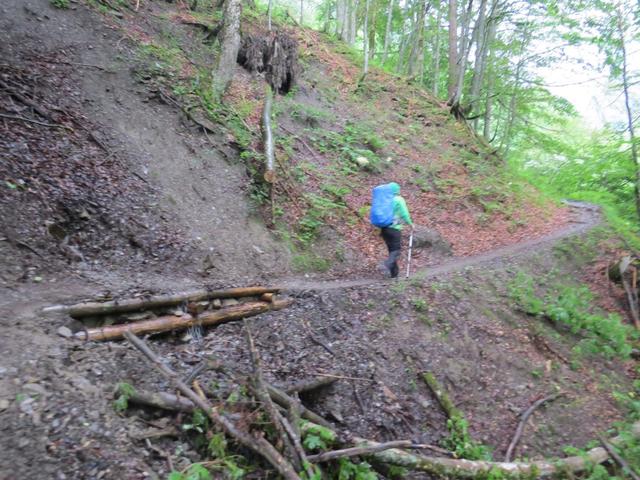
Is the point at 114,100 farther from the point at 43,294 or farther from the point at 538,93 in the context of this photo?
the point at 538,93

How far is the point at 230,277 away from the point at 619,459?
732 cm

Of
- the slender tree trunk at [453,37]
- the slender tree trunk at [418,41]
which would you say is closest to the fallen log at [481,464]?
the slender tree trunk at [453,37]

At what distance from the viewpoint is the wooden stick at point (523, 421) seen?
267 inches

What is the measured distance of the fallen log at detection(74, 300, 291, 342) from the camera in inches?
214

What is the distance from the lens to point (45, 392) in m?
4.13

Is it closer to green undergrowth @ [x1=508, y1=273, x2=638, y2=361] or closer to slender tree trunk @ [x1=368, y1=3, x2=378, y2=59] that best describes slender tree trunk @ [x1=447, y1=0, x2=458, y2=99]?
slender tree trunk @ [x1=368, y1=3, x2=378, y2=59]

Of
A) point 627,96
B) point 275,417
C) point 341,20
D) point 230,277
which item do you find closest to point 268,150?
point 230,277

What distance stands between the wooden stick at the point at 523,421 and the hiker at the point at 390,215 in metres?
3.78

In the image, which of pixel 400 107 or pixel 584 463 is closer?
pixel 584 463

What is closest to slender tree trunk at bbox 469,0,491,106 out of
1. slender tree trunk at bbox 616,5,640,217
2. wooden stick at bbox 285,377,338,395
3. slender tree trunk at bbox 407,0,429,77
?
slender tree trunk at bbox 407,0,429,77

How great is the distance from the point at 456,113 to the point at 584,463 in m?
17.8

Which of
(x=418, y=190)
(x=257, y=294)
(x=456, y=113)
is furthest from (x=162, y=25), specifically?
(x=456, y=113)

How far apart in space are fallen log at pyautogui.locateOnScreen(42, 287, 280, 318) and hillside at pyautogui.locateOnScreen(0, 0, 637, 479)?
4.9 inches

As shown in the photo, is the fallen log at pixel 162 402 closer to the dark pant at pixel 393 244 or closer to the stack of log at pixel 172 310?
the stack of log at pixel 172 310
